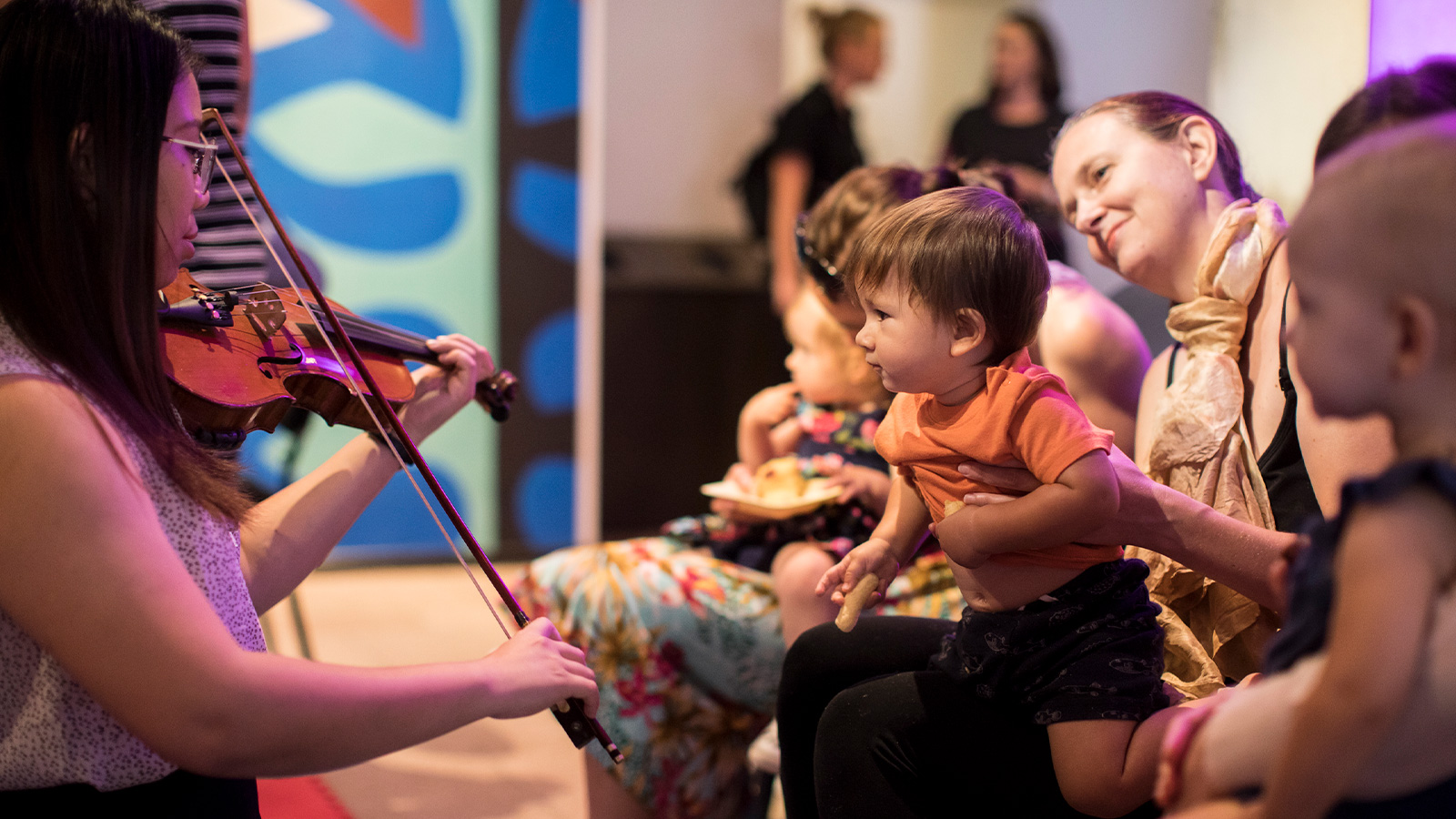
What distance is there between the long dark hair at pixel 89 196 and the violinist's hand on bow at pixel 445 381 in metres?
0.48

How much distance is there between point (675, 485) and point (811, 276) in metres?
2.05

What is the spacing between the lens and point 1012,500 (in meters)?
0.94

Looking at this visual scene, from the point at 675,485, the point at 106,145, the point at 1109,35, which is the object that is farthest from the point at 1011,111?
the point at 106,145

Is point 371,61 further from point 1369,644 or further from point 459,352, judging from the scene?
point 1369,644

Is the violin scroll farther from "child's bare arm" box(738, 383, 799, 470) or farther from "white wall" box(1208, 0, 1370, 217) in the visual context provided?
"white wall" box(1208, 0, 1370, 217)

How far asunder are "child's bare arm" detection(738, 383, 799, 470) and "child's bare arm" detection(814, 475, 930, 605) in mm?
671

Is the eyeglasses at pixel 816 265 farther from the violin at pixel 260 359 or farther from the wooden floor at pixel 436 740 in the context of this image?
the wooden floor at pixel 436 740

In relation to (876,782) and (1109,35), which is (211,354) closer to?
(876,782)

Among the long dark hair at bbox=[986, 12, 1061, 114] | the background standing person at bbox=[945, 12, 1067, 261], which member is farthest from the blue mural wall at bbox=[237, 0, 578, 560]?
the long dark hair at bbox=[986, 12, 1061, 114]

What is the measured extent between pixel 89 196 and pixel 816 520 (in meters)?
1.01

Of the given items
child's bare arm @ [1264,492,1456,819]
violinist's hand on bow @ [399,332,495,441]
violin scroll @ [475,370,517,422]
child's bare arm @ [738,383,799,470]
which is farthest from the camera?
child's bare arm @ [738,383,799,470]

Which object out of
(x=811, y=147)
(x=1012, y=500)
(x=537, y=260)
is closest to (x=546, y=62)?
(x=537, y=260)

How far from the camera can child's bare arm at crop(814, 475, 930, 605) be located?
1.05m

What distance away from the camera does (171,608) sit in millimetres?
731
